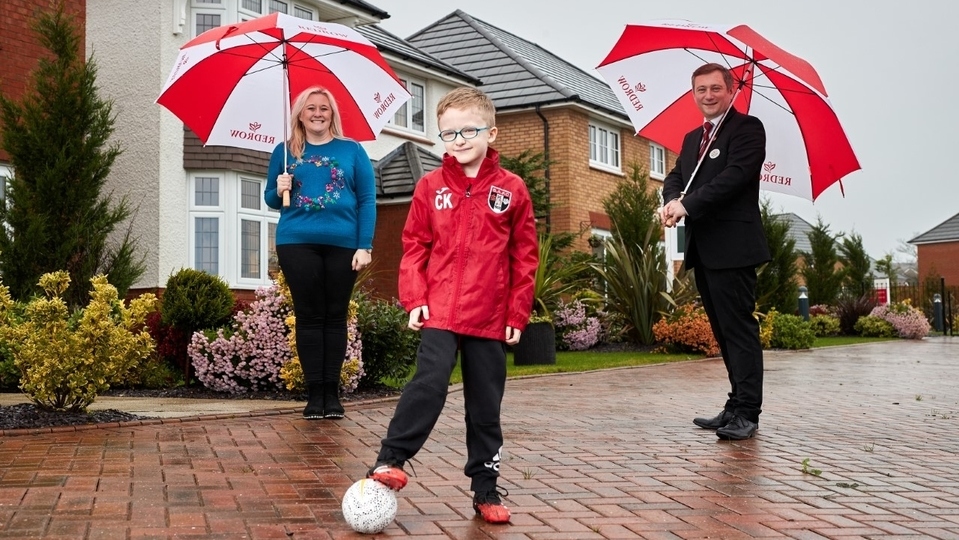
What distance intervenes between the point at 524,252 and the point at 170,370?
6482 millimetres

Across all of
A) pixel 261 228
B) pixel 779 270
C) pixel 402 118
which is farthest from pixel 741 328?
pixel 779 270

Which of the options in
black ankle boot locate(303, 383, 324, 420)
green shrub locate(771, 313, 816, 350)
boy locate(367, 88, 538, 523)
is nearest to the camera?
boy locate(367, 88, 538, 523)

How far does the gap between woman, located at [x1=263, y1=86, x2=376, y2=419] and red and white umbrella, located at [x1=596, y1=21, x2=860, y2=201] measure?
Answer: 174 centimetres

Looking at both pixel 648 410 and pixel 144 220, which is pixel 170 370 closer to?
pixel 648 410

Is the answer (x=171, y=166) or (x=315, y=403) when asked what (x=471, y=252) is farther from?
(x=171, y=166)

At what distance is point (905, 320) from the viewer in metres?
23.7

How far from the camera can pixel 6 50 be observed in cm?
1288

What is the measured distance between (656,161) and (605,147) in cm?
315

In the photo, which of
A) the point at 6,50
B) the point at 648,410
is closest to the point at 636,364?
the point at 648,410

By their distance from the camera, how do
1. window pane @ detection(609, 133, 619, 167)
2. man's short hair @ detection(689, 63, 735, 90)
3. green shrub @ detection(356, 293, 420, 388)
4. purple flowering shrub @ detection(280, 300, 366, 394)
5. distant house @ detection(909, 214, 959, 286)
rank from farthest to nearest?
1. distant house @ detection(909, 214, 959, 286)
2. window pane @ detection(609, 133, 619, 167)
3. green shrub @ detection(356, 293, 420, 388)
4. purple flowering shrub @ detection(280, 300, 366, 394)
5. man's short hair @ detection(689, 63, 735, 90)

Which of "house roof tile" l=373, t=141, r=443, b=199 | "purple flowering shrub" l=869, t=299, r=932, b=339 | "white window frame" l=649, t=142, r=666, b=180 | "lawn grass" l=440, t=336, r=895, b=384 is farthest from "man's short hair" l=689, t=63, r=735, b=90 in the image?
"white window frame" l=649, t=142, r=666, b=180

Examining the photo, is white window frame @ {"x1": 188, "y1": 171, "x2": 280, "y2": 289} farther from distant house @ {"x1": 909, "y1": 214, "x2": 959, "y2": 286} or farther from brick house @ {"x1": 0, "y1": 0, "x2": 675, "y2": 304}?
distant house @ {"x1": 909, "y1": 214, "x2": 959, "y2": 286}

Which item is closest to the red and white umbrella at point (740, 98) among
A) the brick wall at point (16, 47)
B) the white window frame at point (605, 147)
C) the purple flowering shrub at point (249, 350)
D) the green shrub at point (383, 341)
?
the green shrub at point (383, 341)

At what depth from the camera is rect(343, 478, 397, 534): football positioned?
3.43 metres
